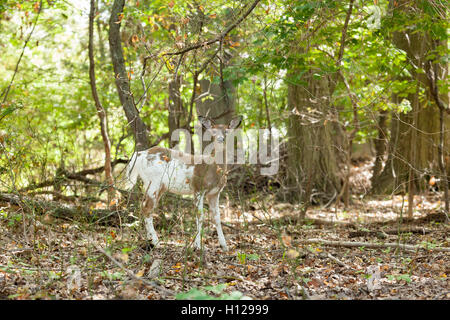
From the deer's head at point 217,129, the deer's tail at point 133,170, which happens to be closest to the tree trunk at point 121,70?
the deer's tail at point 133,170

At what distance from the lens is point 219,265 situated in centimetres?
546

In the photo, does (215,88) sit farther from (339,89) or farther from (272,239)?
(272,239)

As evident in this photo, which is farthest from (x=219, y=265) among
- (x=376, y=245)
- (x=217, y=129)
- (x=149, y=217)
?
(x=376, y=245)

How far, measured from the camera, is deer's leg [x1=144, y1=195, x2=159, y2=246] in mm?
6257

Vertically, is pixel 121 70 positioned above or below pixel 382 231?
above

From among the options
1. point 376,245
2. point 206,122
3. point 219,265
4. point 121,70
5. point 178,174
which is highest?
point 121,70

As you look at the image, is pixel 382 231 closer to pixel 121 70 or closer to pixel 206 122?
pixel 206 122

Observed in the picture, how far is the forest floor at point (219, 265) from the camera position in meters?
4.19

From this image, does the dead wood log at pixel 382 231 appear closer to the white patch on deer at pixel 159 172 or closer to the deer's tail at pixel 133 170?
the white patch on deer at pixel 159 172

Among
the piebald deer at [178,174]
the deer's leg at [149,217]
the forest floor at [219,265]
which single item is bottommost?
the forest floor at [219,265]

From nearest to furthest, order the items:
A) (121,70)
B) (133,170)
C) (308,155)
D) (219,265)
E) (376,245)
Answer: (219,265)
(376,245)
(133,170)
(121,70)
(308,155)

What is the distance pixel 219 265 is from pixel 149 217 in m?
1.43

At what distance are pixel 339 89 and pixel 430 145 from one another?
130 inches

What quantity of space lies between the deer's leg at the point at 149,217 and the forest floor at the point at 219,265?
259 mm
